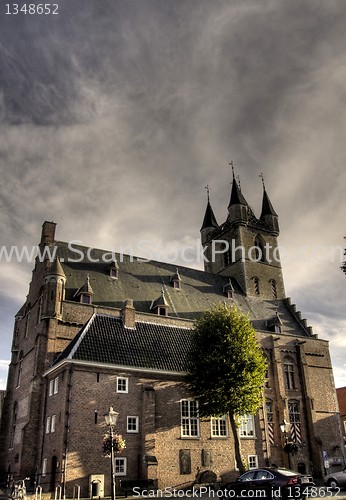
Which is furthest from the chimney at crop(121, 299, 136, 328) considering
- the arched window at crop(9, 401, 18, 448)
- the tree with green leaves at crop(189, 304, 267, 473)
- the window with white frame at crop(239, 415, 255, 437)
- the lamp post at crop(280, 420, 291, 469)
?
the lamp post at crop(280, 420, 291, 469)

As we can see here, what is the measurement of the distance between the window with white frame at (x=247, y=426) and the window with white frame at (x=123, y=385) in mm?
10148

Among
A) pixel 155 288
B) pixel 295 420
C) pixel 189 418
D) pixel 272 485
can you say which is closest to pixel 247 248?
pixel 155 288

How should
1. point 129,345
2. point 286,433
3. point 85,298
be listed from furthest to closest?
point 286,433 < point 85,298 < point 129,345

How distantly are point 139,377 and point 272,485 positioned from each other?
1381 centimetres

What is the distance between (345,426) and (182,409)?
4006 centimetres

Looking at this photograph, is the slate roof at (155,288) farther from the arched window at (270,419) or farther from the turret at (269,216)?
the turret at (269,216)

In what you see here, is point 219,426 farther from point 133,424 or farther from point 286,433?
point 286,433

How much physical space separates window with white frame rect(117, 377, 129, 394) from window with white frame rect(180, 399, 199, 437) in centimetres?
453

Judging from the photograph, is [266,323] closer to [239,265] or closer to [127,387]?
[239,265]

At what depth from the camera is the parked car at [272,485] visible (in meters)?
18.8

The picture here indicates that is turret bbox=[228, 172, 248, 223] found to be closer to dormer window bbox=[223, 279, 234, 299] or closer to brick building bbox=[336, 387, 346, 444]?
dormer window bbox=[223, 279, 234, 299]

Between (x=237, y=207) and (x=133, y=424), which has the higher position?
(x=237, y=207)

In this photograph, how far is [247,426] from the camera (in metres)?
35.2

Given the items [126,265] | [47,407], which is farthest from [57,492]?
[126,265]
